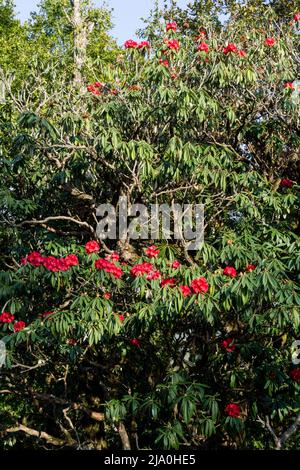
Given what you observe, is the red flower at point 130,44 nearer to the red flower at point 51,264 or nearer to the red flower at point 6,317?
the red flower at point 51,264

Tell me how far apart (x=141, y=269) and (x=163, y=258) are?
1.87ft

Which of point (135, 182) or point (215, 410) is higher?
point (135, 182)

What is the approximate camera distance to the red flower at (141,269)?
568 centimetres

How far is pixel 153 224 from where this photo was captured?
6.80 meters

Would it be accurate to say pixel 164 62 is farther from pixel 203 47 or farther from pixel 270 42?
pixel 270 42

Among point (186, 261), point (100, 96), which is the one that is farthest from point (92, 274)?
point (100, 96)

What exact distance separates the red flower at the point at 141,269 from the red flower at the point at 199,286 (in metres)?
0.51

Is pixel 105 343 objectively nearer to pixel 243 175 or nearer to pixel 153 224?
pixel 153 224

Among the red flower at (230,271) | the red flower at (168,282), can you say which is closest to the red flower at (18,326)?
the red flower at (168,282)

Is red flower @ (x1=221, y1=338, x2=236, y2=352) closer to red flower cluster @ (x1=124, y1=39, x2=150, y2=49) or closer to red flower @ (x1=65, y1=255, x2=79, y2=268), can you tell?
red flower @ (x1=65, y1=255, x2=79, y2=268)

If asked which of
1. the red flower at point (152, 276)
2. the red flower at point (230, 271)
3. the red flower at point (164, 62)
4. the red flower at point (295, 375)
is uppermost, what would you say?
the red flower at point (164, 62)

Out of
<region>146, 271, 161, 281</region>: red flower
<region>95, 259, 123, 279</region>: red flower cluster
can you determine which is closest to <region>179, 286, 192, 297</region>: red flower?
<region>146, 271, 161, 281</region>: red flower

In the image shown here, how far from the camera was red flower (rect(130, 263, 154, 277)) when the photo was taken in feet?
18.6

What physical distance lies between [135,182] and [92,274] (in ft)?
3.79
